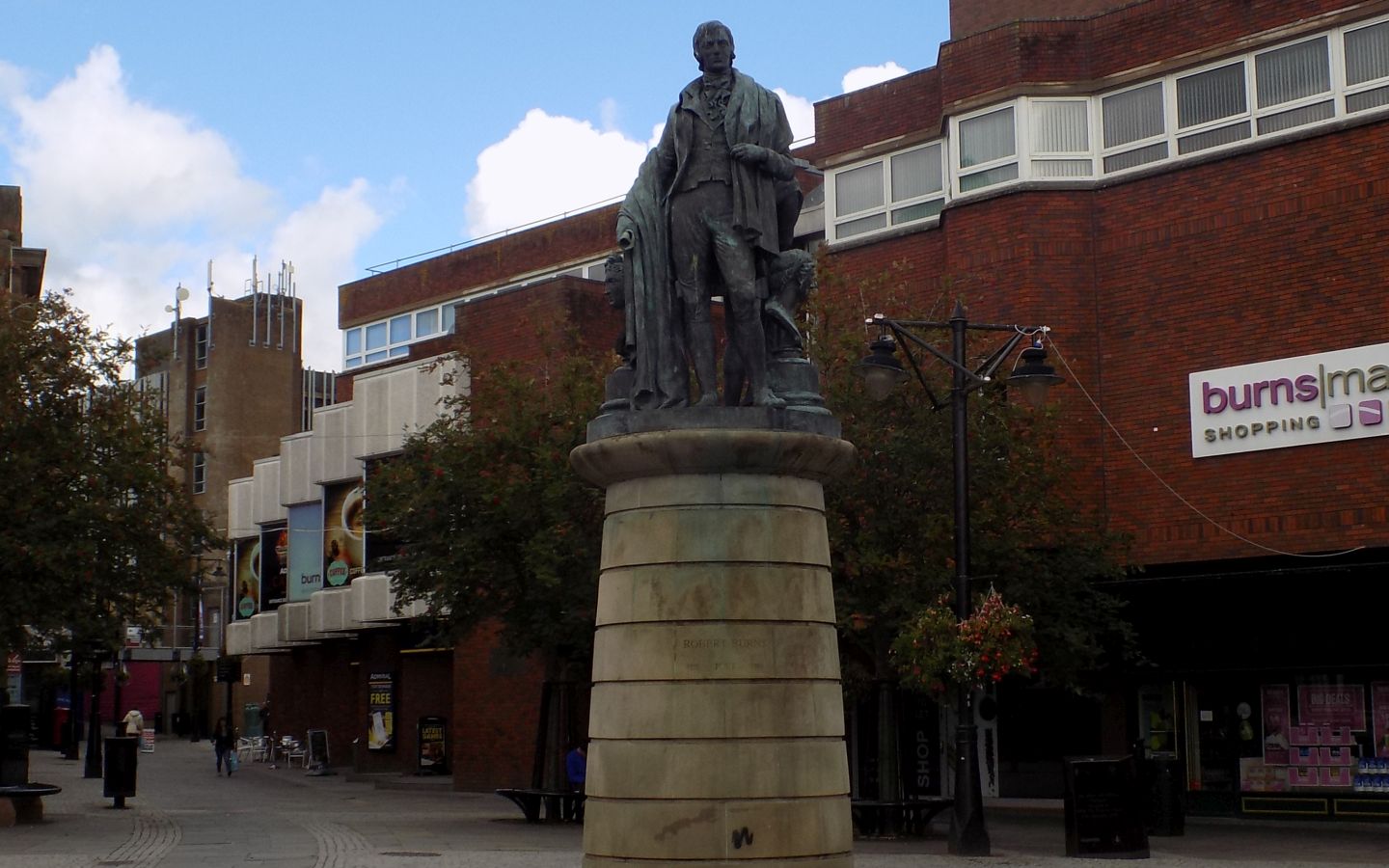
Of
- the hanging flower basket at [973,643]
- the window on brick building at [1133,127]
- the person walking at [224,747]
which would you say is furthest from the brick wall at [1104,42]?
the person walking at [224,747]

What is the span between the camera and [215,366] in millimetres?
84688

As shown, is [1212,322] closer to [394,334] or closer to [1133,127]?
[1133,127]

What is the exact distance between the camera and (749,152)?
33.2ft

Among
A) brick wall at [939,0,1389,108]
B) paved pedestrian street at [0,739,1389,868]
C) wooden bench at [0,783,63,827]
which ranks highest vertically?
brick wall at [939,0,1389,108]

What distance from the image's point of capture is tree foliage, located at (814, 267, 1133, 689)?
24.6 metres

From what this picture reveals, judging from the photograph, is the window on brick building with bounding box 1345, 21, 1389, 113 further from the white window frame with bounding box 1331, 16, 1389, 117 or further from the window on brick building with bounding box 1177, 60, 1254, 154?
the window on brick building with bounding box 1177, 60, 1254, 154

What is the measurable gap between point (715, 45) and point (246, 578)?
46879 mm

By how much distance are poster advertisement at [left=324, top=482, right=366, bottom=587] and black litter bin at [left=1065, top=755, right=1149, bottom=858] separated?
27351 millimetres

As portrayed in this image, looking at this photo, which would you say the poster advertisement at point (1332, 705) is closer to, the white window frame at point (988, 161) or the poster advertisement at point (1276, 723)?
the poster advertisement at point (1276, 723)

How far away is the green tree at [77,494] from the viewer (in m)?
25.9

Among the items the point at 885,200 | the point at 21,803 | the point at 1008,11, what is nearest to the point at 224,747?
the point at 21,803

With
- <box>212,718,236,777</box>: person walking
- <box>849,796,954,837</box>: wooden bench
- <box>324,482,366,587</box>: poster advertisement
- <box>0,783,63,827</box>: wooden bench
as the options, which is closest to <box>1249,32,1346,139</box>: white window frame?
<box>849,796,954,837</box>: wooden bench

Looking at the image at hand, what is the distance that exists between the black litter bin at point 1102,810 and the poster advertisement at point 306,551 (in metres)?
30.1

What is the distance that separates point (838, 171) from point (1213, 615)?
38.6 feet
